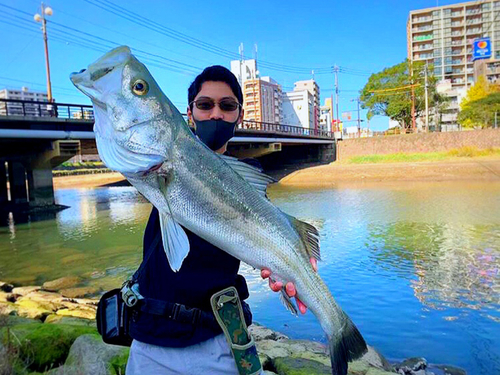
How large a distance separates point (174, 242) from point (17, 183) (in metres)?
36.1

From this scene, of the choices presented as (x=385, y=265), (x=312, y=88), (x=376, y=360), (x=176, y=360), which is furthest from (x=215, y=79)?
(x=312, y=88)

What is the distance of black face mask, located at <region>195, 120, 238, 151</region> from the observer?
267cm

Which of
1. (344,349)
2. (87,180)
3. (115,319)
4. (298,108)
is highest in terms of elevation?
(298,108)

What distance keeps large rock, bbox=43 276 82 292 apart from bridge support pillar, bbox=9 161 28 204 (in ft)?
80.7

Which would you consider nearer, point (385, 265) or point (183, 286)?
point (183, 286)

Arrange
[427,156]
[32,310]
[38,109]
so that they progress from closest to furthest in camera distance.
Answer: [32,310]
[38,109]
[427,156]

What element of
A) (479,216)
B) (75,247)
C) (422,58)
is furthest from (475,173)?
(422,58)

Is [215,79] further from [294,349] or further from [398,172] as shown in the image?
[398,172]

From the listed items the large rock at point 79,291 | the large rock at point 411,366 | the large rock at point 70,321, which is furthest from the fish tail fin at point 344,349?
the large rock at point 79,291

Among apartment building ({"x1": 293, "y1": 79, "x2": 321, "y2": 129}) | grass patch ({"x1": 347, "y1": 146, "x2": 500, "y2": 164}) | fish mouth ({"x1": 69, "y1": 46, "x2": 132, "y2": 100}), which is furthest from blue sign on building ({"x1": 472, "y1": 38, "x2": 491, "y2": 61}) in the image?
fish mouth ({"x1": 69, "y1": 46, "x2": 132, "y2": 100})

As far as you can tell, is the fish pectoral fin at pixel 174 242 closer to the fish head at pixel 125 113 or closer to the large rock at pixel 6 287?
the fish head at pixel 125 113

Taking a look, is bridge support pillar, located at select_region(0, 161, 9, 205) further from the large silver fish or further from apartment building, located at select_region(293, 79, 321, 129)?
apartment building, located at select_region(293, 79, 321, 129)

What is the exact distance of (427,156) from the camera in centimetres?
4869

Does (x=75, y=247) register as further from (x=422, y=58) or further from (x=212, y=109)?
(x=422, y=58)
